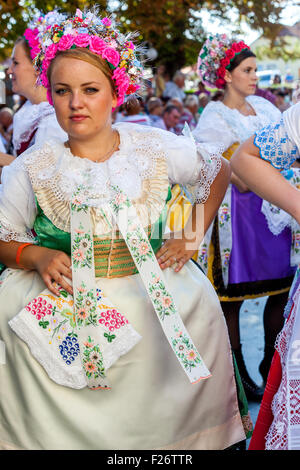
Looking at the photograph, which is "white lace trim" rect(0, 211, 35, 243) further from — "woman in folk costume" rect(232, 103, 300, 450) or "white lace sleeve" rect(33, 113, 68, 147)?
"white lace sleeve" rect(33, 113, 68, 147)

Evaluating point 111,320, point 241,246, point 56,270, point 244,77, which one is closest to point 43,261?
point 56,270

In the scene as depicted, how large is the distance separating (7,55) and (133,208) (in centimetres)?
1193

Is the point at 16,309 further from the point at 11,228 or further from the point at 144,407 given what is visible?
the point at 144,407

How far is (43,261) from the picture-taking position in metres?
2.18

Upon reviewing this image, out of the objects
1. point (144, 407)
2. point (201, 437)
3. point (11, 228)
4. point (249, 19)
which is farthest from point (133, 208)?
point (249, 19)

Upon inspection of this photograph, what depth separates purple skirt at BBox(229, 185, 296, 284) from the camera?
409 cm

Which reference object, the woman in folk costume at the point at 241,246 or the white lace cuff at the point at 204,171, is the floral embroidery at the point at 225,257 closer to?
the woman in folk costume at the point at 241,246

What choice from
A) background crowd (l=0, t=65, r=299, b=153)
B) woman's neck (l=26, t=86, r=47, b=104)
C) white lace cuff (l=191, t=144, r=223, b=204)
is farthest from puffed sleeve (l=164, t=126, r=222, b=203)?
background crowd (l=0, t=65, r=299, b=153)

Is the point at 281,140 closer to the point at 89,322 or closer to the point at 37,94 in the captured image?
the point at 89,322

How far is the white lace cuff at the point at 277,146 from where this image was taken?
2.17 metres

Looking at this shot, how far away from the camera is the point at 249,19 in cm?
1636

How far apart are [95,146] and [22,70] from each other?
53.8 inches

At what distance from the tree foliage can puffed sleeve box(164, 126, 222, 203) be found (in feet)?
33.2

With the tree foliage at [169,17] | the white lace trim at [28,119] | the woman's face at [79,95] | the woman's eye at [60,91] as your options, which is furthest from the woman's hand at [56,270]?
the tree foliage at [169,17]
